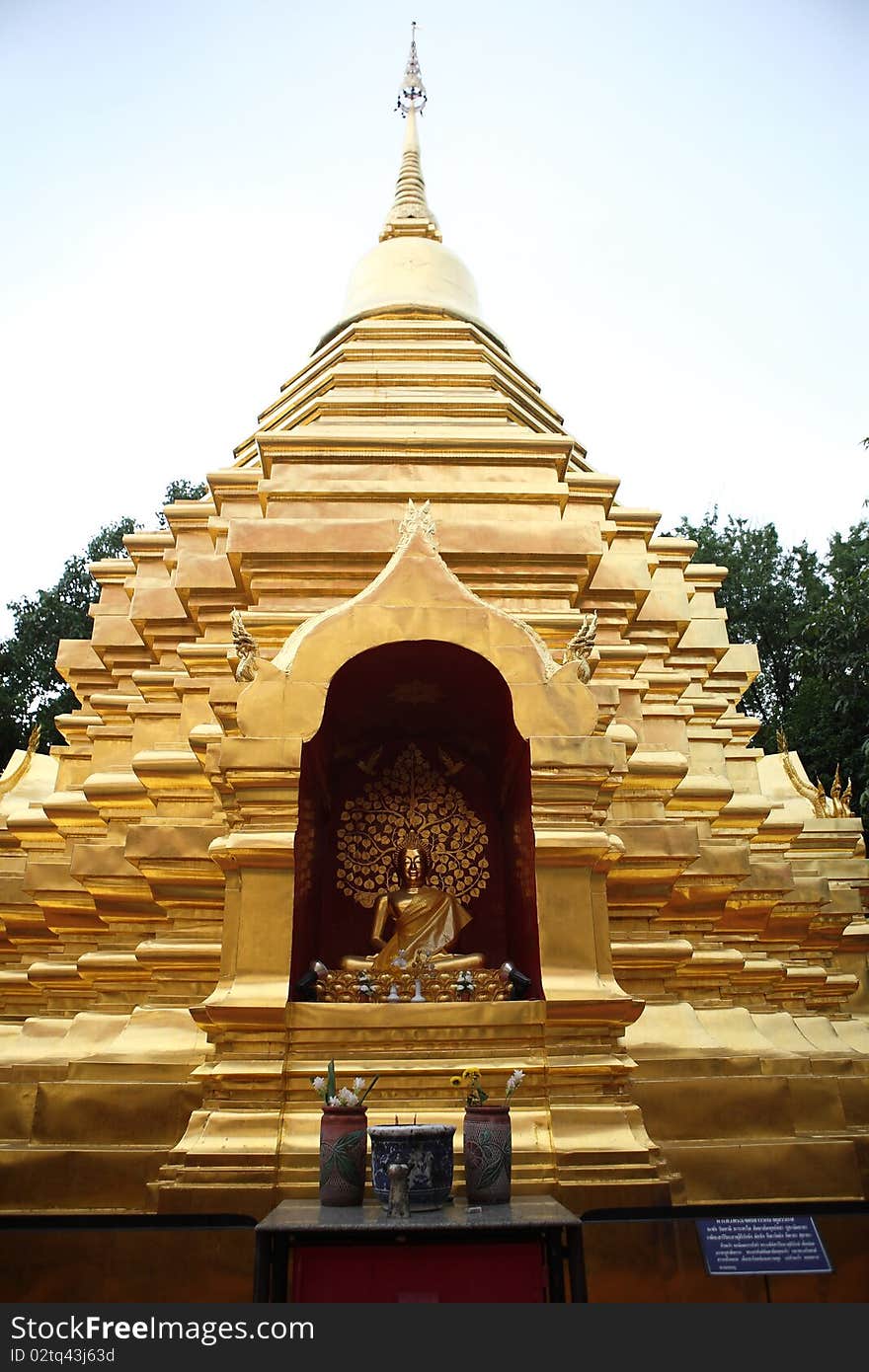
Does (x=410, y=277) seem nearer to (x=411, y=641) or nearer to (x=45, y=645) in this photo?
(x=411, y=641)

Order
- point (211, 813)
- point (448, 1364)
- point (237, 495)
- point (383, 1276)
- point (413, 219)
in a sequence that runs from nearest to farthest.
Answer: point (448, 1364) < point (383, 1276) < point (211, 813) < point (237, 495) < point (413, 219)

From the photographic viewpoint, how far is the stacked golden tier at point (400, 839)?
18.5 ft

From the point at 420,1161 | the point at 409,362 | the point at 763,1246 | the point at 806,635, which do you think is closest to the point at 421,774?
the point at 420,1161

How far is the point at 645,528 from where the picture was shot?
9.98 m

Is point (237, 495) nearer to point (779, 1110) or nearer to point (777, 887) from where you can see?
point (777, 887)

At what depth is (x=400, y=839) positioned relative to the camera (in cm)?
797

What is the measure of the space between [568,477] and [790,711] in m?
18.2

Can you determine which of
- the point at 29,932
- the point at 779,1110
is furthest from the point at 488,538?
the point at 29,932

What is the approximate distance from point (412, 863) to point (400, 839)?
43cm

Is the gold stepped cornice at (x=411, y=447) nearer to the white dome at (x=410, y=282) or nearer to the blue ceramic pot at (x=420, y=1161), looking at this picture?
the white dome at (x=410, y=282)

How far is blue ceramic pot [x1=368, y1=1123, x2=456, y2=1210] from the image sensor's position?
4305 millimetres

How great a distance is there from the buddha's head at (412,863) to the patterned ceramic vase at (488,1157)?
116 inches

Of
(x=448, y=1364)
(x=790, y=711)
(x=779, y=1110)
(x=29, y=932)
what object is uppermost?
(x=790, y=711)

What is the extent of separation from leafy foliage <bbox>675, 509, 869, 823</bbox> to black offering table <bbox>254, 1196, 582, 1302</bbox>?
1398cm
